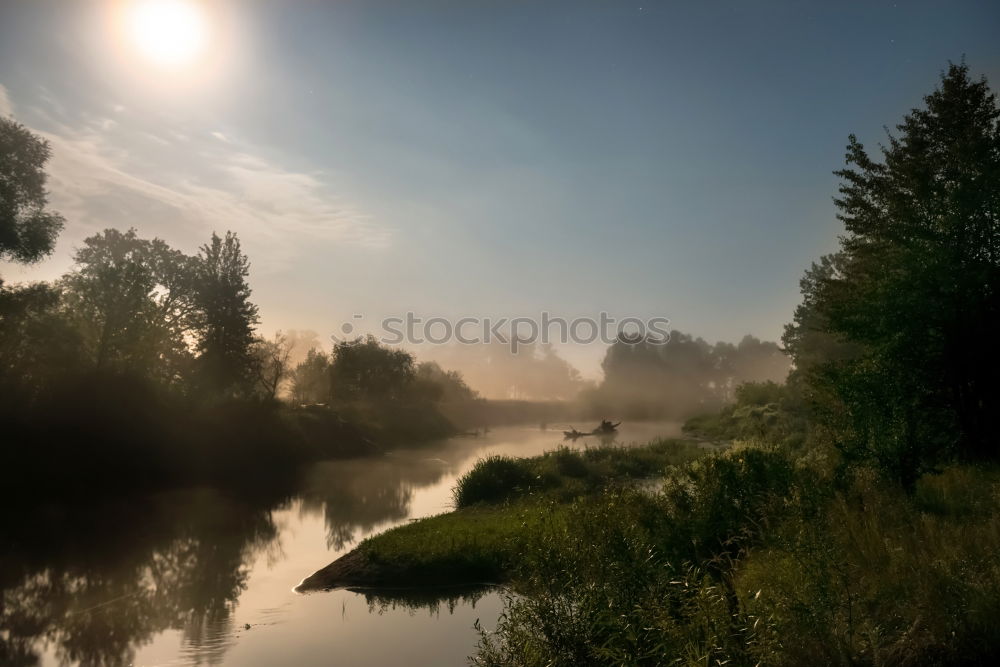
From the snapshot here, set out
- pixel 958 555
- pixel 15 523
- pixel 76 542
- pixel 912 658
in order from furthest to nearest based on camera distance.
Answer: pixel 15 523
pixel 76 542
pixel 958 555
pixel 912 658

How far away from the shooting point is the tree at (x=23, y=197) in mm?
33406

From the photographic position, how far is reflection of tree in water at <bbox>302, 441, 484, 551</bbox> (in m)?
26.7

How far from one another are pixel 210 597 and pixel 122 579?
3866mm

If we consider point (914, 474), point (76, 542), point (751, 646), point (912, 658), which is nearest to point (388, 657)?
point (751, 646)

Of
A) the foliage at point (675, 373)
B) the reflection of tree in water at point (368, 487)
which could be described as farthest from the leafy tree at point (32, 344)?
the foliage at point (675, 373)

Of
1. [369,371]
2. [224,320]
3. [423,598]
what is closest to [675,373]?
[369,371]

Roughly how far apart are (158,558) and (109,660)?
9.41 m

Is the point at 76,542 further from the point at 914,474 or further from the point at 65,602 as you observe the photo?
the point at 914,474

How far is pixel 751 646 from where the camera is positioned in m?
7.52

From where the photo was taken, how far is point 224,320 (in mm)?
54844

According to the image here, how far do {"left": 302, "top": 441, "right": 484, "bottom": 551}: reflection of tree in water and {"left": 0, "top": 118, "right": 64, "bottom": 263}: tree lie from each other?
2108 cm

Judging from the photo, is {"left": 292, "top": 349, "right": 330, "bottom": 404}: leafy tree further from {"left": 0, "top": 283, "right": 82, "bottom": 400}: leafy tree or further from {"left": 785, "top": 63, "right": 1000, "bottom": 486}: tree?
{"left": 785, "top": 63, "right": 1000, "bottom": 486}: tree

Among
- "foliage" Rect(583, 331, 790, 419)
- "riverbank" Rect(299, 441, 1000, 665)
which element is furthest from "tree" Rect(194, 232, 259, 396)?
"foliage" Rect(583, 331, 790, 419)

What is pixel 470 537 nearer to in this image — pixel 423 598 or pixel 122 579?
pixel 423 598
